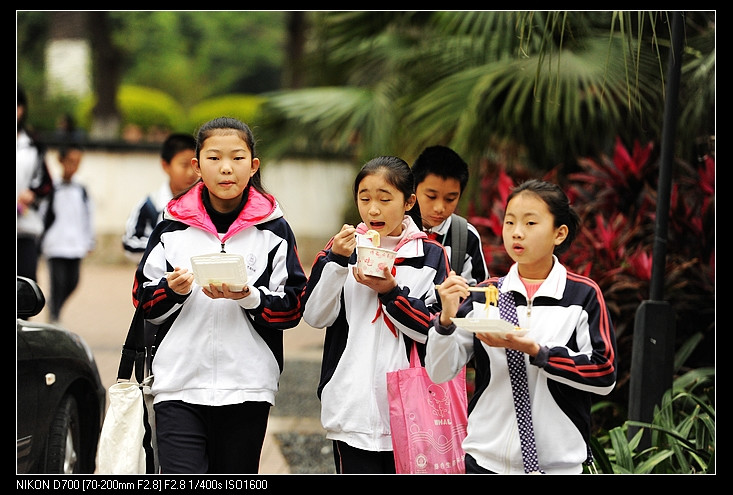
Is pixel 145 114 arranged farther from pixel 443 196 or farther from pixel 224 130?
pixel 224 130

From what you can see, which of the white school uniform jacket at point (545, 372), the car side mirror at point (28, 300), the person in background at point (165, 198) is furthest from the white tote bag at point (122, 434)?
the person in background at point (165, 198)

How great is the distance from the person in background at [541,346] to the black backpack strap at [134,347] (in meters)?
1.19

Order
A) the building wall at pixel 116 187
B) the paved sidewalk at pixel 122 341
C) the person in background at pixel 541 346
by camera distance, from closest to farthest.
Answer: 1. the person in background at pixel 541 346
2. the paved sidewalk at pixel 122 341
3. the building wall at pixel 116 187

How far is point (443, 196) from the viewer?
465 centimetres

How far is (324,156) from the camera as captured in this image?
443 inches

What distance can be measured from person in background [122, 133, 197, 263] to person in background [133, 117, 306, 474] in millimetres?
1872

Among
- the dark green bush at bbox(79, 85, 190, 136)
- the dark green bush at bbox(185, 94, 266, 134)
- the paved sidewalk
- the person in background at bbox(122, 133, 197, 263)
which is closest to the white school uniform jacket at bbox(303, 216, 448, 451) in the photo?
the person in background at bbox(122, 133, 197, 263)

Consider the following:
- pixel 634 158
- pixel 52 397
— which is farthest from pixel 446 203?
pixel 634 158

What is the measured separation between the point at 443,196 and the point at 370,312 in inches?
36.5

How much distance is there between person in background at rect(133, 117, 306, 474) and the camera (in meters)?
3.89

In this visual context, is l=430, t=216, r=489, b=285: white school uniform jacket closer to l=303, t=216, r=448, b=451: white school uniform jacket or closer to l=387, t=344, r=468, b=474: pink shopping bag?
l=303, t=216, r=448, b=451: white school uniform jacket

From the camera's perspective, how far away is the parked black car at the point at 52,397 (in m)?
4.42

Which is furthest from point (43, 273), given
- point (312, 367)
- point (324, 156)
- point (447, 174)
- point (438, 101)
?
point (447, 174)

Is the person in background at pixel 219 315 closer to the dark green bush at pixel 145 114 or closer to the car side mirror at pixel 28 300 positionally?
the car side mirror at pixel 28 300
